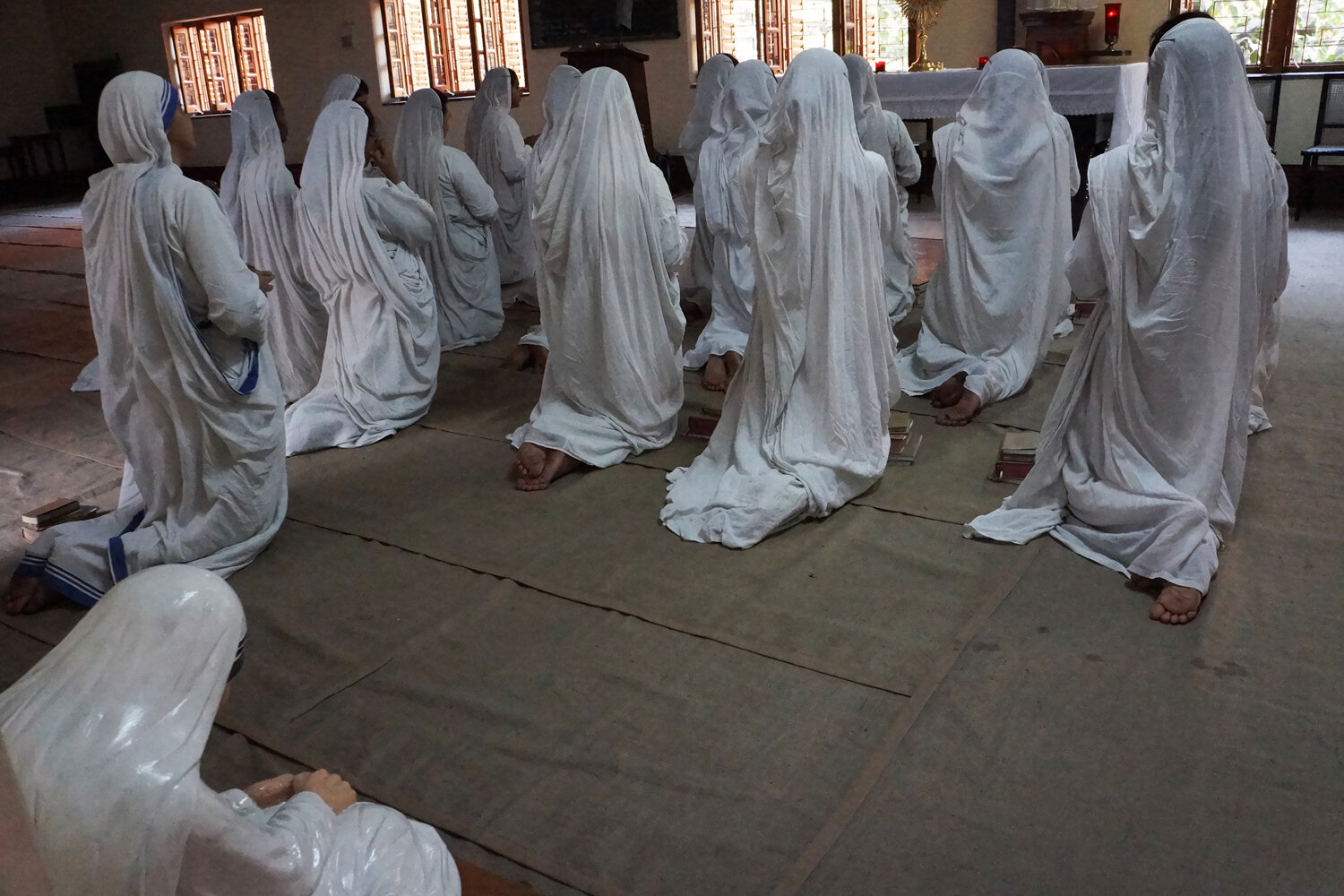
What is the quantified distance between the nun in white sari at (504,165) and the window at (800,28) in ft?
14.3

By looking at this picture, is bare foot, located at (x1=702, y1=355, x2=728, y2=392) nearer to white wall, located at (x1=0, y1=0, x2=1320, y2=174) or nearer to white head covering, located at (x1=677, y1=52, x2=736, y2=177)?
white head covering, located at (x1=677, y1=52, x2=736, y2=177)

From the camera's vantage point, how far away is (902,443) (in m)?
4.08

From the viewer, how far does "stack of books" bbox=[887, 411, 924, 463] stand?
13.4ft

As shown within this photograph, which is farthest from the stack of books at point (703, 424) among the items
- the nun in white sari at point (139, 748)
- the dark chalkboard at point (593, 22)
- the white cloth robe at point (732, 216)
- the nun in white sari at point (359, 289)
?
the dark chalkboard at point (593, 22)

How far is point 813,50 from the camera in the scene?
3.43 metres

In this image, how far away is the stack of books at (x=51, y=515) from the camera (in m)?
3.84

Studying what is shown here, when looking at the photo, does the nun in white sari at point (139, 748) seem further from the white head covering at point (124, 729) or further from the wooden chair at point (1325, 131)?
the wooden chair at point (1325, 131)

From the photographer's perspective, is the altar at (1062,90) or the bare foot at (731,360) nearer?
the bare foot at (731,360)

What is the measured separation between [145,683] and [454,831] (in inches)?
44.8

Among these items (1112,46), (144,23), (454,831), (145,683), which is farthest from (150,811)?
(144,23)

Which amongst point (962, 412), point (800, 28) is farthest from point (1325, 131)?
point (962, 412)

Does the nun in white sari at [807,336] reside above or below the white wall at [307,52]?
below

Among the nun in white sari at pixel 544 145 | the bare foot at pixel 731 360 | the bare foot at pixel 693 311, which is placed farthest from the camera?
the bare foot at pixel 693 311

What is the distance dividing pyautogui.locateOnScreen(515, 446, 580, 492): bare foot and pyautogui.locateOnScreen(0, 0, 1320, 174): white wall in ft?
26.3
